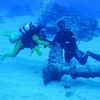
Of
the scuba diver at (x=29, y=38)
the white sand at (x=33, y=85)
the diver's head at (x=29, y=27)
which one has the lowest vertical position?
the white sand at (x=33, y=85)

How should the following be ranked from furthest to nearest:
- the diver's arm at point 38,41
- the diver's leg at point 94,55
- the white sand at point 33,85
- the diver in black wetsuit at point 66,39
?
the diver's leg at point 94,55, the diver in black wetsuit at point 66,39, the diver's arm at point 38,41, the white sand at point 33,85

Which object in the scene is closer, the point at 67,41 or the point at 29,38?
the point at 29,38

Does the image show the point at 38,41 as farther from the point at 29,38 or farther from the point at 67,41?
the point at 67,41

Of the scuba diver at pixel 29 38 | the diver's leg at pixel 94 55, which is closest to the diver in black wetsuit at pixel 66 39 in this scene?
the scuba diver at pixel 29 38

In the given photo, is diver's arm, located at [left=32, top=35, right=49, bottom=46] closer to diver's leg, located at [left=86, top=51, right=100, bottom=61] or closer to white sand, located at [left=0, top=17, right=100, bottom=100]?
white sand, located at [left=0, top=17, right=100, bottom=100]

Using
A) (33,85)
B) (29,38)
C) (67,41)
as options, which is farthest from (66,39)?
(33,85)

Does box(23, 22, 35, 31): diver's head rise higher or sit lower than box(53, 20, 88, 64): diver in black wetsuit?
higher

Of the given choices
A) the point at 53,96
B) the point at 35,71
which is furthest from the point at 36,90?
the point at 35,71

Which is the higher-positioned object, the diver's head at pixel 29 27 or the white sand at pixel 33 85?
the diver's head at pixel 29 27

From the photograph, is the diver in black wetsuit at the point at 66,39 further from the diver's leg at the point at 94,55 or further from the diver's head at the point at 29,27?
the diver's leg at the point at 94,55

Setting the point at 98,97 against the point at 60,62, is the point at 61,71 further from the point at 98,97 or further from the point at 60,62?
the point at 98,97

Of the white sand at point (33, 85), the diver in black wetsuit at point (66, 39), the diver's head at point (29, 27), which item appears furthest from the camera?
the diver in black wetsuit at point (66, 39)

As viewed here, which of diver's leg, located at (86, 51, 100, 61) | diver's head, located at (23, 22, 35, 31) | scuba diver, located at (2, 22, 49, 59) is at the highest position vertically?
diver's head, located at (23, 22, 35, 31)

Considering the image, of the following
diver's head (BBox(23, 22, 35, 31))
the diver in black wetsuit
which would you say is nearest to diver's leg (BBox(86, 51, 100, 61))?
the diver in black wetsuit
